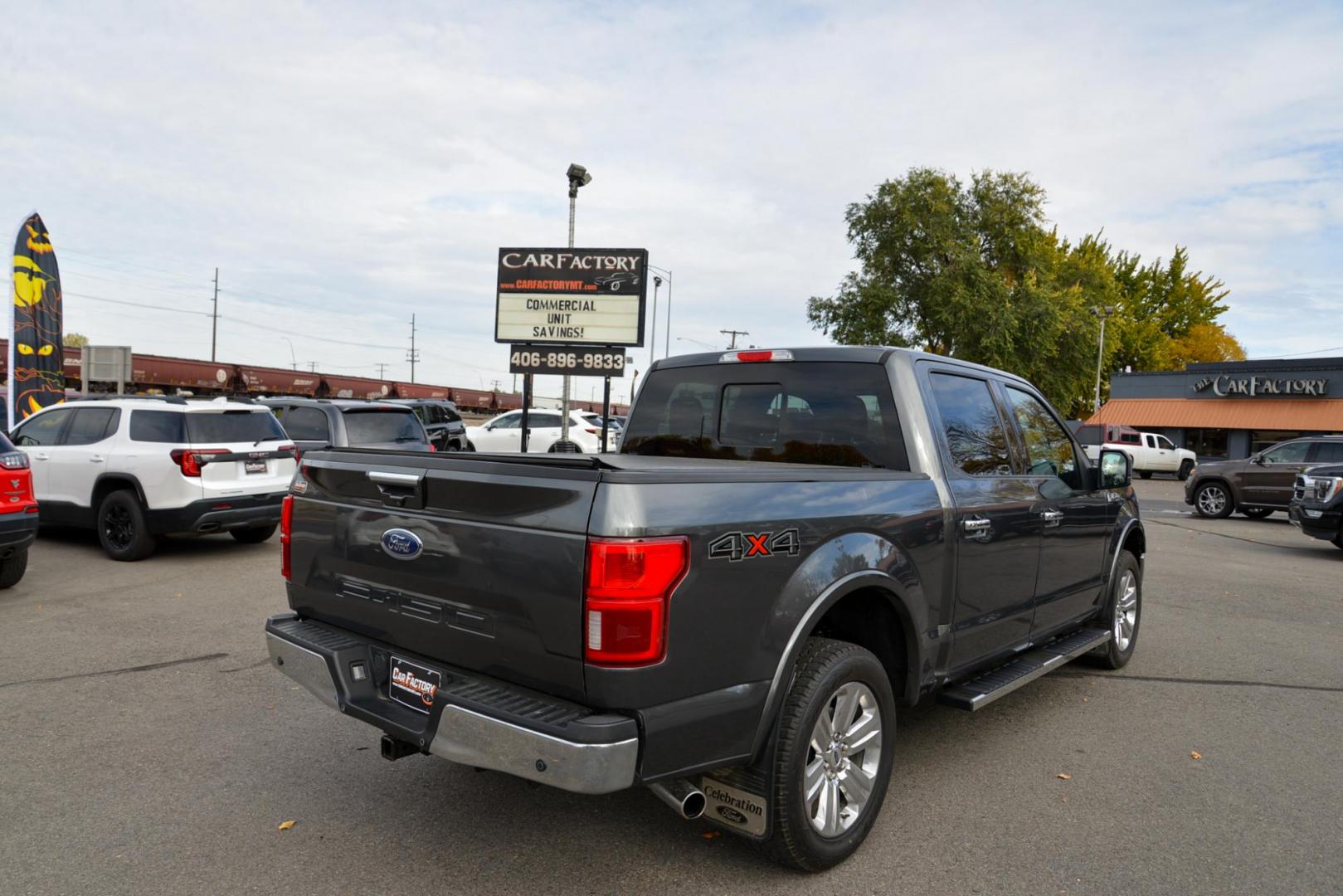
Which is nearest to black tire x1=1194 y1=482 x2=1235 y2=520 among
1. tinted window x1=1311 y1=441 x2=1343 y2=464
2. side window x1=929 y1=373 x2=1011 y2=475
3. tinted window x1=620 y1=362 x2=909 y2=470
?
tinted window x1=1311 y1=441 x2=1343 y2=464

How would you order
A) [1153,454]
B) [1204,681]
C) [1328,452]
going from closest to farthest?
[1204,681] < [1328,452] < [1153,454]

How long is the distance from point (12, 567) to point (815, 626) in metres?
7.59

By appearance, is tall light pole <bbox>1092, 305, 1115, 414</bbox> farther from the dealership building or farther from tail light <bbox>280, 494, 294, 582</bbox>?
tail light <bbox>280, 494, 294, 582</bbox>

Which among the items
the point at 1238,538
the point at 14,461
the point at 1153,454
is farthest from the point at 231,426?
the point at 1153,454

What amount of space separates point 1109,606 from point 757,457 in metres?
2.82

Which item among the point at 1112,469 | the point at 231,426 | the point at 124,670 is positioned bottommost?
the point at 124,670

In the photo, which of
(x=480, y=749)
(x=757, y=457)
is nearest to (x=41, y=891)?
(x=480, y=749)

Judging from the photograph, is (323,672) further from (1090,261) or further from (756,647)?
(1090,261)

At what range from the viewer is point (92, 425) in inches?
381

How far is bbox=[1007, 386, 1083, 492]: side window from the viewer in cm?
491

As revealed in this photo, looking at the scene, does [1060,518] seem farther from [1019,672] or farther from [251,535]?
[251,535]

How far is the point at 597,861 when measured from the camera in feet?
10.6

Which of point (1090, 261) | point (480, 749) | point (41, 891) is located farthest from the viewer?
point (1090, 261)

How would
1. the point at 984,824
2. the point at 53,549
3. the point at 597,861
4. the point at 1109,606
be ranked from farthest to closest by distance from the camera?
the point at 53,549 → the point at 1109,606 → the point at 984,824 → the point at 597,861
